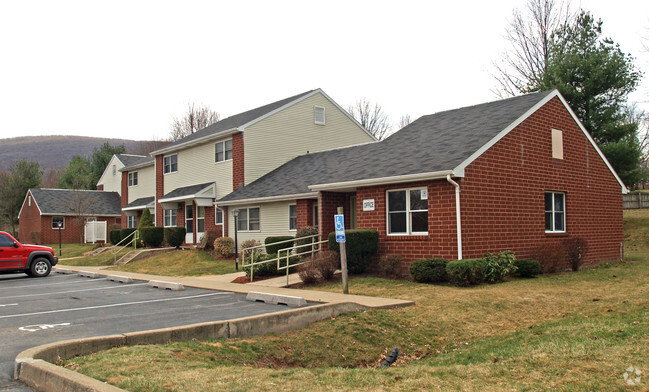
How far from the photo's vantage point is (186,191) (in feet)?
103

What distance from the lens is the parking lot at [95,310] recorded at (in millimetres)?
9109

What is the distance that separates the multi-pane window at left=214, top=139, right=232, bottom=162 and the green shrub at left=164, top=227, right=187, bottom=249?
420 cm

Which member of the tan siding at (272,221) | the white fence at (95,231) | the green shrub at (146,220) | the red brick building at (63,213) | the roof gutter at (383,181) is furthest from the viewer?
the red brick building at (63,213)

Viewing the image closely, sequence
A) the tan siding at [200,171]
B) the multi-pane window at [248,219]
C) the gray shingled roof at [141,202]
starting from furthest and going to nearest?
the gray shingled roof at [141,202], the tan siding at [200,171], the multi-pane window at [248,219]

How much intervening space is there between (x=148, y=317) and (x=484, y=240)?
9767 mm

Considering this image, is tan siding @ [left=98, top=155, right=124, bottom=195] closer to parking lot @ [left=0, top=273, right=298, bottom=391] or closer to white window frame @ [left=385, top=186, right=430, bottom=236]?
parking lot @ [left=0, top=273, right=298, bottom=391]

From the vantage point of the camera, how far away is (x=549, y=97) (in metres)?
19.7

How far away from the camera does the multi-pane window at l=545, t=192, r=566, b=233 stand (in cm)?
1958

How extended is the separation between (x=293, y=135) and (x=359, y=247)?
1479 centimetres

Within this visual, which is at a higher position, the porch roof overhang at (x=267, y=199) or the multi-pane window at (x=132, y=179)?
the multi-pane window at (x=132, y=179)

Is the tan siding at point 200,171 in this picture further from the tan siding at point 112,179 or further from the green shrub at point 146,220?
the tan siding at point 112,179

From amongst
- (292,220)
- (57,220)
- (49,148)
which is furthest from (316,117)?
(49,148)

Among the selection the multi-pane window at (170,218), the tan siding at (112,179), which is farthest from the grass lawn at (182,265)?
the tan siding at (112,179)

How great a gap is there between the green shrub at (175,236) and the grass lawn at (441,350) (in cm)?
1764
